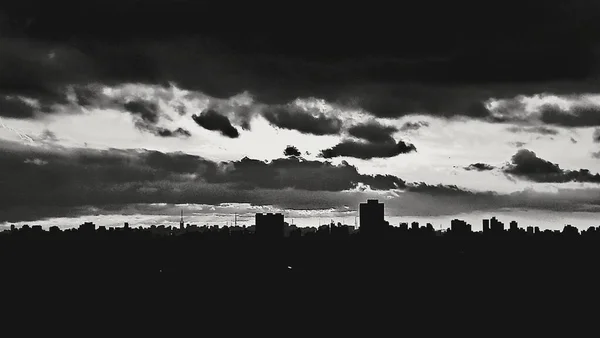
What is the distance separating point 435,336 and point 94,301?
74065 mm

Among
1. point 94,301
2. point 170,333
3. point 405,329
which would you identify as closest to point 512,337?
point 405,329

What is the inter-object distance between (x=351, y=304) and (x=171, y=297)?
40.8m

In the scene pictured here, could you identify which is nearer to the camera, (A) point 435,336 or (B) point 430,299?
(A) point 435,336

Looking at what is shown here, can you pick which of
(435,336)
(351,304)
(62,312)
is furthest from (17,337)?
(435,336)

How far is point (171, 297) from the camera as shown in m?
199

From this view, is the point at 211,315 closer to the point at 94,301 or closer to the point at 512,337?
the point at 94,301

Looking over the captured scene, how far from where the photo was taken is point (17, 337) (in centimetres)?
16875

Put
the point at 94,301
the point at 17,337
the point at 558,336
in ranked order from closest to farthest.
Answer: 1. the point at 17,337
2. the point at 558,336
3. the point at 94,301

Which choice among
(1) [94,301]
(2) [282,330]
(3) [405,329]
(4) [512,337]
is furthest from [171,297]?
(4) [512,337]

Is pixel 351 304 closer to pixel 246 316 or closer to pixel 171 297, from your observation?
pixel 246 316

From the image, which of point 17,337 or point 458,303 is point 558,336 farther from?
point 17,337

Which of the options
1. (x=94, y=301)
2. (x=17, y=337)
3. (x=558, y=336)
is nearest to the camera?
(x=17, y=337)

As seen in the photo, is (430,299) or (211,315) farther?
(430,299)

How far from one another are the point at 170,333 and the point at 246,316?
18847 mm
